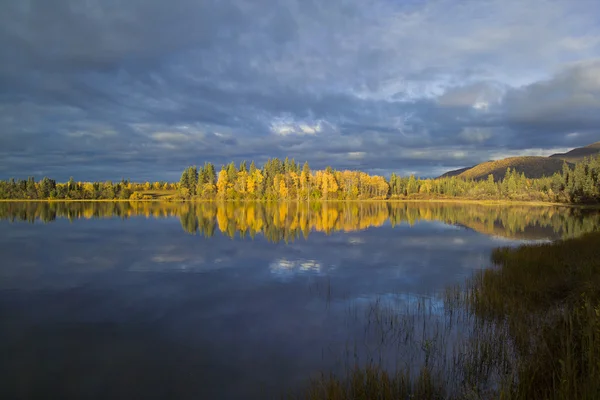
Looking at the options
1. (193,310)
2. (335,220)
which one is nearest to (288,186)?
(335,220)

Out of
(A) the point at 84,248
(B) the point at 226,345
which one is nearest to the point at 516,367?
(B) the point at 226,345

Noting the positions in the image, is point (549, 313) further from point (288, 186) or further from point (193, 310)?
point (288, 186)

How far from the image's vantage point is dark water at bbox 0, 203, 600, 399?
850 centimetres

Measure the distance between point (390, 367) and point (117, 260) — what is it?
2009cm

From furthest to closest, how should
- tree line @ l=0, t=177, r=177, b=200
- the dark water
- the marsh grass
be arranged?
tree line @ l=0, t=177, r=177, b=200 → the dark water → the marsh grass

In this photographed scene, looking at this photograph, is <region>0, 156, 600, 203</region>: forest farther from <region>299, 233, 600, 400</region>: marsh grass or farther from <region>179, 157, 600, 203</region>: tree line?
<region>299, 233, 600, 400</region>: marsh grass

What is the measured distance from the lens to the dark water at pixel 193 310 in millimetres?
8500

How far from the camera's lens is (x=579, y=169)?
102688 mm

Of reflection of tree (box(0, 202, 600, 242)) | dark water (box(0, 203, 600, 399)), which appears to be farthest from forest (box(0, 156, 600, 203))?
dark water (box(0, 203, 600, 399))

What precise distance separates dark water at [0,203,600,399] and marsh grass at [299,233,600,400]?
3.65 feet

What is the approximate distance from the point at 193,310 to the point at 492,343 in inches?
378

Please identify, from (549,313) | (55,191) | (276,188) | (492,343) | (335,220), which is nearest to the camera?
(492,343)

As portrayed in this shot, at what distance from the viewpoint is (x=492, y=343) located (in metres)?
9.08

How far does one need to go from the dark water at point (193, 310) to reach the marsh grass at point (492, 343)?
3.65 ft
